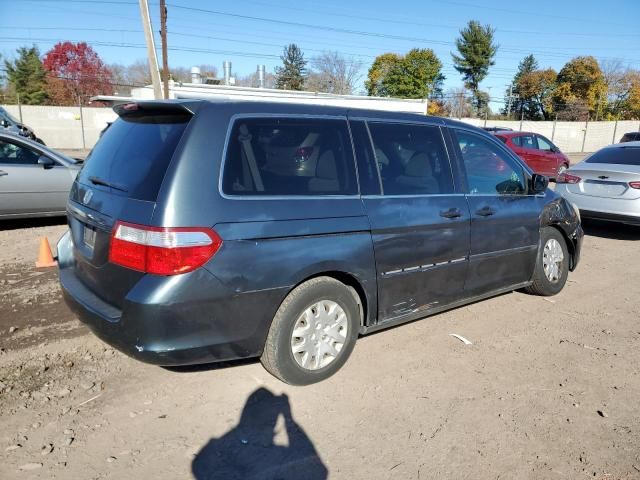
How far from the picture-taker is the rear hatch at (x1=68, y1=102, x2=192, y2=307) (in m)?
2.80

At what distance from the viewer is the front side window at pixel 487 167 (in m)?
4.34

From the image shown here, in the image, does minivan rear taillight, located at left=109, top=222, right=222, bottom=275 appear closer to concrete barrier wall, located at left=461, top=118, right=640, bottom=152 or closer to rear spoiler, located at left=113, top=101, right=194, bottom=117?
rear spoiler, located at left=113, top=101, right=194, bottom=117

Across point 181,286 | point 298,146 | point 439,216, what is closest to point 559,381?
point 439,216

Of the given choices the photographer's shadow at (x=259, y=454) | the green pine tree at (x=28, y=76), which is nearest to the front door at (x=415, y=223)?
the photographer's shadow at (x=259, y=454)

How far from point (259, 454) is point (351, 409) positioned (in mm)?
699

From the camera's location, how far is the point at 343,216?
3.31 metres

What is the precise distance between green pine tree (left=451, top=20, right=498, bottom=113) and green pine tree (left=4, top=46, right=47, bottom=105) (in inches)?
1977

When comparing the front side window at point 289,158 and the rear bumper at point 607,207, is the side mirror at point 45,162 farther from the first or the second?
the rear bumper at point 607,207

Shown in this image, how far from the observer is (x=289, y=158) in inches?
124

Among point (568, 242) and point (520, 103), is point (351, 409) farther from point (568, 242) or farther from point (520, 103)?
point (520, 103)

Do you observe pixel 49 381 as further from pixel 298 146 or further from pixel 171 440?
pixel 298 146

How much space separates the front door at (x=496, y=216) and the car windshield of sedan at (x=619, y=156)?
4556mm

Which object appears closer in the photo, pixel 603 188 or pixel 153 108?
pixel 153 108

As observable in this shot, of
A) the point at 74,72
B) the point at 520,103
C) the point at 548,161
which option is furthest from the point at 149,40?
the point at 520,103
